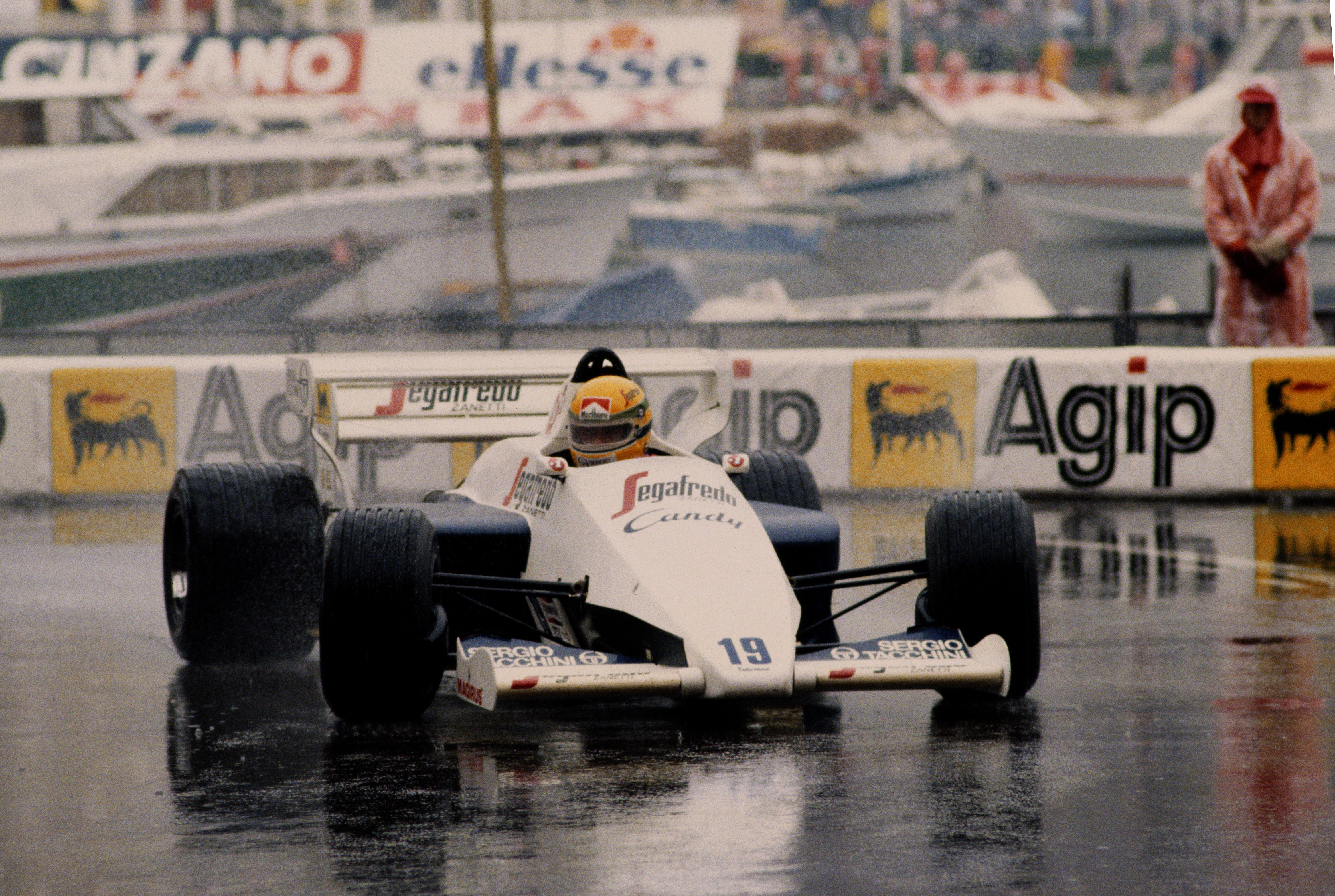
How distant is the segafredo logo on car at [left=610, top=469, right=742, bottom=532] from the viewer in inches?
288

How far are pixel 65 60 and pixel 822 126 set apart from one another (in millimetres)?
14229

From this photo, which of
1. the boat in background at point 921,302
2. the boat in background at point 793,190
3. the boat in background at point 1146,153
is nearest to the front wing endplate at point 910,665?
the boat in background at point 921,302

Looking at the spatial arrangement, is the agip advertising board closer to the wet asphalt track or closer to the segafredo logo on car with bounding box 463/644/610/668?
the wet asphalt track

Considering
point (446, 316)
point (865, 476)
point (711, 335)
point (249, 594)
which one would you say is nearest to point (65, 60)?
point (446, 316)

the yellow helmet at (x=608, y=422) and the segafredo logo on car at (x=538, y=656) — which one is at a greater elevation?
the yellow helmet at (x=608, y=422)

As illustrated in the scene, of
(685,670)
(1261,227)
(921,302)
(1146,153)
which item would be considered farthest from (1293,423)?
(1146,153)

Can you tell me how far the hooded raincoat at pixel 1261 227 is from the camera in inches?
593

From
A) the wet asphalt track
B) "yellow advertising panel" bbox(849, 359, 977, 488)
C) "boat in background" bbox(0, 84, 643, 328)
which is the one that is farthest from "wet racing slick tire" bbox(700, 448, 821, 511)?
"boat in background" bbox(0, 84, 643, 328)

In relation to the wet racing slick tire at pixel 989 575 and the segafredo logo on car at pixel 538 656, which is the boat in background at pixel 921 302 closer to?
the wet racing slick tire at pixel 989 575

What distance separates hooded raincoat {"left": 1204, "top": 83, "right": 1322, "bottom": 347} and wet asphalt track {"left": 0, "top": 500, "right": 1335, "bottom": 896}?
6168 millimetres

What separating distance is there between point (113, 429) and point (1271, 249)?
8783 millimetres

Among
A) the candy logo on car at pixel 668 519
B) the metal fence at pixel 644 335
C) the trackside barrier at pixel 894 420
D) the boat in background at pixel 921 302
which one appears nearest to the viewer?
the candy logo on car at pixel 668 519

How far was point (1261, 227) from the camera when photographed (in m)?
15.2

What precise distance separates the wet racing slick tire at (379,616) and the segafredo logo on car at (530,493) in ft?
2.48
